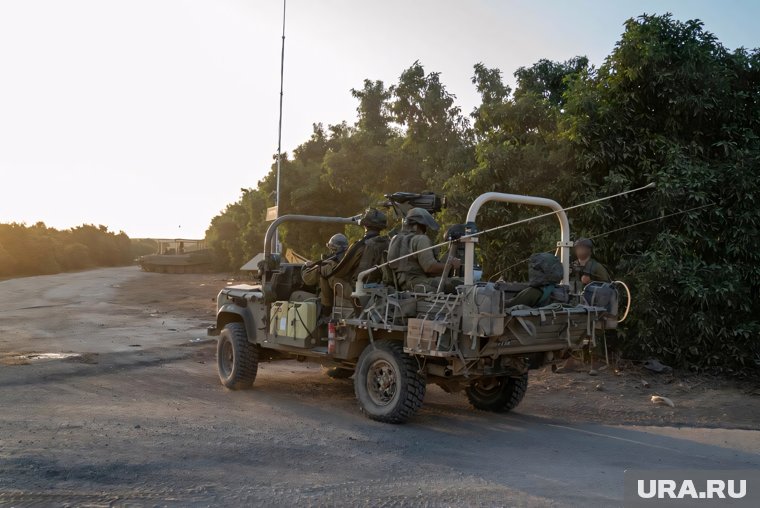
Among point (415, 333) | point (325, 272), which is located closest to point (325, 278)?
point (325, 272)

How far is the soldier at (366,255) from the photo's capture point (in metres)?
7.70

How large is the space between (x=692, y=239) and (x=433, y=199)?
431 centimetres

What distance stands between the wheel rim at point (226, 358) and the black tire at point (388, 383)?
2.47 metres

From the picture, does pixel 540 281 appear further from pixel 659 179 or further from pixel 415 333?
pixel 659 179

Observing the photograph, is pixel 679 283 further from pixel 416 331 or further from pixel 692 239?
pixel 416 331

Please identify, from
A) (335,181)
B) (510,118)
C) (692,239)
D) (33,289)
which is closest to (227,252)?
(33,289)

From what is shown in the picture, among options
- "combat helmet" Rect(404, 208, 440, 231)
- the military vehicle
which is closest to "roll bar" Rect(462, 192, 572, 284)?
"combat helmet" Rect(404, 208, 440, 231)

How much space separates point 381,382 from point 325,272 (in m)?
1.51

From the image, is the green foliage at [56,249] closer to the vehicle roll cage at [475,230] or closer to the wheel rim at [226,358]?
the wheel rim at [226,358]

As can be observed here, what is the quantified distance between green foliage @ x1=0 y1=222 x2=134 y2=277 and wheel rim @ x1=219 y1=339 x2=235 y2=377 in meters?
34.2

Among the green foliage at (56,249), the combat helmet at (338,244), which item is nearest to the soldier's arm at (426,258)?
the combat helmet at (338,244)

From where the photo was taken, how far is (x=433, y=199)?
7.99m

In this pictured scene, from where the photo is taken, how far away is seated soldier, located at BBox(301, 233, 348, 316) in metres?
7.96

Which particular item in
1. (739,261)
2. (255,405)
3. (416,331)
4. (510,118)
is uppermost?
(510,118)
